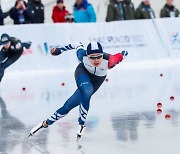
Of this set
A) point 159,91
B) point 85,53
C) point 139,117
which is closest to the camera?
point 85,53

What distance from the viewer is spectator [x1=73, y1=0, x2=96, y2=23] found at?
15125 millimetres

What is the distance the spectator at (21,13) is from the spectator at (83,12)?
1.27 meters

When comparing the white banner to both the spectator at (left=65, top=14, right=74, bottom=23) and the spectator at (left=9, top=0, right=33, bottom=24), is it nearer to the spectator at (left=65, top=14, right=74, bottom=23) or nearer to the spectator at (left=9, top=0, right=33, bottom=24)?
the spectator at (left=9, top=0, right=33, bottom=24)

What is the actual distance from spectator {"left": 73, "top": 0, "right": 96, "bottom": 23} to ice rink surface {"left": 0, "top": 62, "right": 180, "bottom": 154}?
180 cm

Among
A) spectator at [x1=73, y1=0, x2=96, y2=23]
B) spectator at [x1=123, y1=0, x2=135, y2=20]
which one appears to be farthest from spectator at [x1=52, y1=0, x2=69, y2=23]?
spectator at [x1=123, y1=0, x2=135, y2=20]

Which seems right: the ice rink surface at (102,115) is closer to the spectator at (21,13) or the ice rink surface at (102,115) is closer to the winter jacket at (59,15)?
the spectator at (21,13)

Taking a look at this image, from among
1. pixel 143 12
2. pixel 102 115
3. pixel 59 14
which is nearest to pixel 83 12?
pixel 59 14

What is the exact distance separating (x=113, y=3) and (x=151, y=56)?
1803mm

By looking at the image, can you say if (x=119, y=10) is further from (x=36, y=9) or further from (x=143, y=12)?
(x=36, y=9)

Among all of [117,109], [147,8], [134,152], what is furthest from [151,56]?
[134,152]

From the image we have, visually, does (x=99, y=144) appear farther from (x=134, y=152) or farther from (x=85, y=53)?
(x=85, y=53)

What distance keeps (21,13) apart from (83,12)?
1.72 meters

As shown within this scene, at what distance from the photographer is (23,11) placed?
47.8ft

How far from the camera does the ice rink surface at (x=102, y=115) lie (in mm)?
6746
